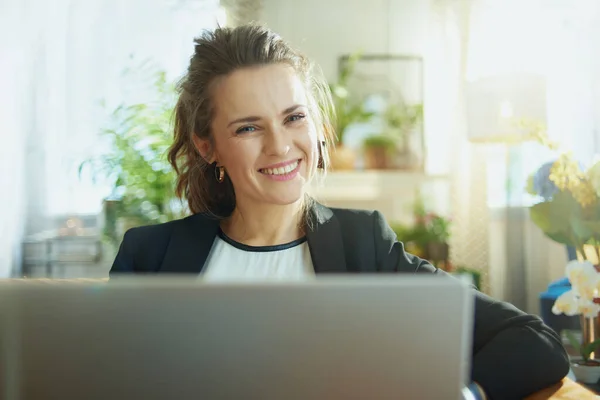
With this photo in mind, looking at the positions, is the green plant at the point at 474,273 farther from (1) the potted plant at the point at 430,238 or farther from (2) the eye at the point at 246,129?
(2) the eye at the point at 246,129

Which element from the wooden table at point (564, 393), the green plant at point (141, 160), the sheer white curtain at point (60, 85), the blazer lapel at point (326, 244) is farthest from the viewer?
the sheer white curtain at point (60, 85)

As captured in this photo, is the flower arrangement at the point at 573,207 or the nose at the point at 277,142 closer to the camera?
the nose at the point at 277,142

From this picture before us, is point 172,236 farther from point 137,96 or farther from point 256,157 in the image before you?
point 137,96

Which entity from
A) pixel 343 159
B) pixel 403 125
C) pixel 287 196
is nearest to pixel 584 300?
pixel 287 196

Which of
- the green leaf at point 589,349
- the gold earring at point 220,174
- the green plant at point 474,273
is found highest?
the gold earring at point 220,174

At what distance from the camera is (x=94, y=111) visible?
3.76m

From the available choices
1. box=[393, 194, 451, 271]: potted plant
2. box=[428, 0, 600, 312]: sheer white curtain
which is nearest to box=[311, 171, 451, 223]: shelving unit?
box=[428, 0, 600, 312]: sheer white curtain

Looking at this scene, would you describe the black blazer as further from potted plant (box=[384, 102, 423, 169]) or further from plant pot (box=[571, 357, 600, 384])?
potted plant (box=[384, 102, 423, 169])

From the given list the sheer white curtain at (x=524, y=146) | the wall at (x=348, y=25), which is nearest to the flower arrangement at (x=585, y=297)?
the sheer white curtain at (x=524, y=146)

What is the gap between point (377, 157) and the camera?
13.9 ft

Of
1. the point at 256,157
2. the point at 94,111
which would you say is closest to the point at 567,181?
the point at 256,157

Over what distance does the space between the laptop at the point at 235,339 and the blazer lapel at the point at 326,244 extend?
704 mm

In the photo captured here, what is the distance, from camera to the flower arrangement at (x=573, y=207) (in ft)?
4.80

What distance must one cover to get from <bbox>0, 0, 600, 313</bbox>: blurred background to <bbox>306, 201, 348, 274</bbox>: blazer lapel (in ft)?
7.02
